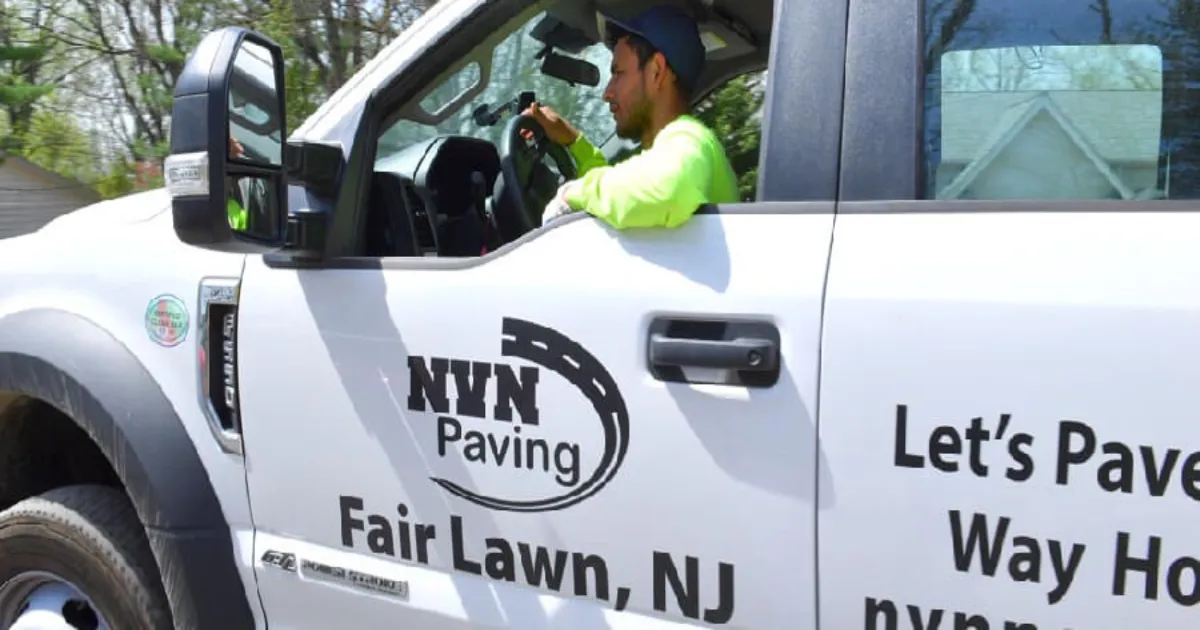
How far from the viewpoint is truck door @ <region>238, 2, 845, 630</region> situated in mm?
1701

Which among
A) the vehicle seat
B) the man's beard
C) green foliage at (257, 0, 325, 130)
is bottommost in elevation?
the vehicle seat

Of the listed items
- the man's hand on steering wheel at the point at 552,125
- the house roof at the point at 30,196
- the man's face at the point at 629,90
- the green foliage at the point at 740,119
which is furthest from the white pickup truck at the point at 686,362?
the house roof at the point at 30,196

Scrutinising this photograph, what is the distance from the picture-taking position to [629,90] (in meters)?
2.36

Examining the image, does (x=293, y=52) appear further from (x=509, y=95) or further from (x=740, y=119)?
(x=740, y=119)

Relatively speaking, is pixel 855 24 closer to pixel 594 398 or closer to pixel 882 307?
pixel 882 307

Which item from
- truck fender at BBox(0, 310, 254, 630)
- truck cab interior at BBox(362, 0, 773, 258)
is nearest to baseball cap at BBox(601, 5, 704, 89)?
truck cab interior at BBox(362, 0, 773, 258)

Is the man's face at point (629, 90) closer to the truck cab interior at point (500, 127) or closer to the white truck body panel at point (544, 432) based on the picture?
the truck cab interior at point (500, 127)

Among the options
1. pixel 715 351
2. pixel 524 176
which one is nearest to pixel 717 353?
pixel 715 351

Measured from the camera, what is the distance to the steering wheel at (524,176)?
2693mm

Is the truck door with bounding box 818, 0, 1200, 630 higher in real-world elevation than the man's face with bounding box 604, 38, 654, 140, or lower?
lower

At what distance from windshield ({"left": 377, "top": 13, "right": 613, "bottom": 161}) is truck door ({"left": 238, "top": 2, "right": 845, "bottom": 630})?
0.80 feet

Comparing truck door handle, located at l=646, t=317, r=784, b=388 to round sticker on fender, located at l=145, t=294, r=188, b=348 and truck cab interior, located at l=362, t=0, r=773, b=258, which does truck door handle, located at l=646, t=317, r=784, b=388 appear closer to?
truck cab interior, located at l=362, t=0, r=773, b=258

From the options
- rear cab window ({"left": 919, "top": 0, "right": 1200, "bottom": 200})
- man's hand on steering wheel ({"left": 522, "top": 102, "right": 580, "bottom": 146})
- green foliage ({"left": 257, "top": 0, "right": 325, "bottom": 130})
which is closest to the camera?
rear cab window ({"left": 919, "top": 0, "right": 1200, "bottom": 200})

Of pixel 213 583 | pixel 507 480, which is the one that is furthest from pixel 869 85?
pixel 213 583
